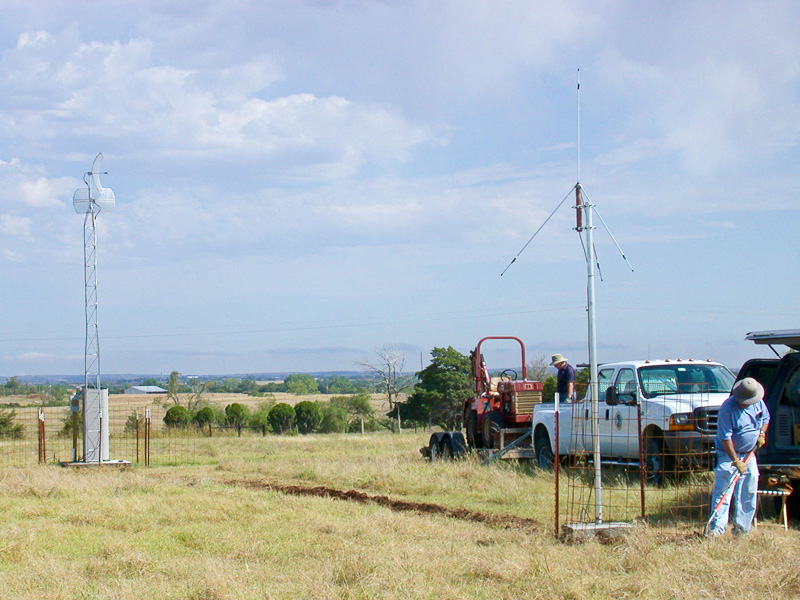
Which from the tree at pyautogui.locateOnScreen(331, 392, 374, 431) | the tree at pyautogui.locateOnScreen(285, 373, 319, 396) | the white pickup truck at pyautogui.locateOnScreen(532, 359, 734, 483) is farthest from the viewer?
the tree at pyautogui.locateOnScreen(285, 373, 319, 396)

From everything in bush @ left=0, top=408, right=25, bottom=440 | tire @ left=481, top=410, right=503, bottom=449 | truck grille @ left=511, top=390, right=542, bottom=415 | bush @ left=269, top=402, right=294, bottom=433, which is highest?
truck grille @ left=511, top=390, right=542, bottom=415

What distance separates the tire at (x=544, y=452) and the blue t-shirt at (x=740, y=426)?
24.1 feet

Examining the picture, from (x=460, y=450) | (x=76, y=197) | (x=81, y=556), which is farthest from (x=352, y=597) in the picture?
(x=76, y=197)

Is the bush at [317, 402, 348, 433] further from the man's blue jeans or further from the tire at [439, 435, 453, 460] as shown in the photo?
the man's blue jeans

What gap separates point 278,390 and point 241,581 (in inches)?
6273

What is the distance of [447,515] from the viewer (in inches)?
459

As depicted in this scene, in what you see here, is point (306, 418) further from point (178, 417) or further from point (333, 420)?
point (178, 417)

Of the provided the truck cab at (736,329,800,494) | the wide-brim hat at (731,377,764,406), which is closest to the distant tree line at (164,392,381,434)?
the truck cab at (736,329,800,494)

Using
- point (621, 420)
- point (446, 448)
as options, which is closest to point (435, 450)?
point (446, 448)

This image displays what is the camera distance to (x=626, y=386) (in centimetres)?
1435

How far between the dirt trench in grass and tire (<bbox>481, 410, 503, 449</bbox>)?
172 inches

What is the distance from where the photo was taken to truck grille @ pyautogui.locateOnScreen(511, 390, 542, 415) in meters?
18.2

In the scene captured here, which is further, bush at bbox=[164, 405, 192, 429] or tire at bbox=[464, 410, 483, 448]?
bush at bbox=[164, 405, 192, 429]

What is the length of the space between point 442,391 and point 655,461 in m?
33.2
